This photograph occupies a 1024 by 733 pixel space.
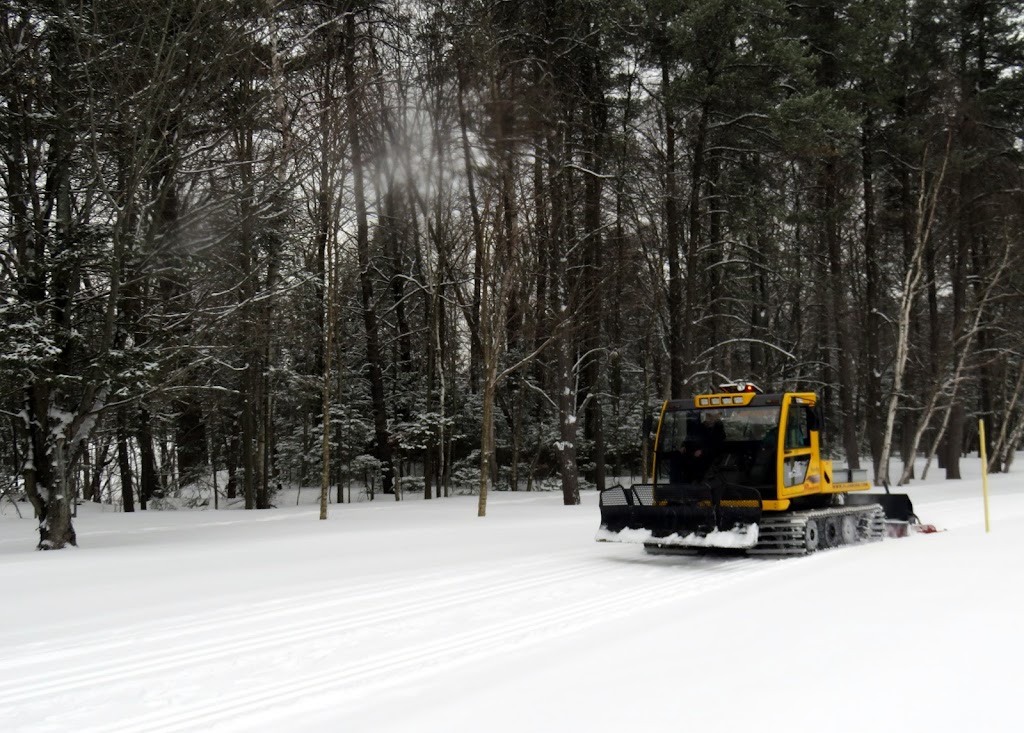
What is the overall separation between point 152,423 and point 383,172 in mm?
9793

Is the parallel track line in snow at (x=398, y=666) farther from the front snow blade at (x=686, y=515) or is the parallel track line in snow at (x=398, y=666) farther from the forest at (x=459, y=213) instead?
the forest at (x=459, y=213)

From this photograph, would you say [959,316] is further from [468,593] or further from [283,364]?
[468,593]

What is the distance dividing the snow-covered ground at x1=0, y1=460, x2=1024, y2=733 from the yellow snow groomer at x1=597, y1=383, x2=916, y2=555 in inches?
18.9

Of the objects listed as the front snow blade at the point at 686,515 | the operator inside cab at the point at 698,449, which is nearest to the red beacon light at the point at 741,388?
the operator inside cab at the point at 698,449

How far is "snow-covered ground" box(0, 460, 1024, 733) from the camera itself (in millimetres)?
5289

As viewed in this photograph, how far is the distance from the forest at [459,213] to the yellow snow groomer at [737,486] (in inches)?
253

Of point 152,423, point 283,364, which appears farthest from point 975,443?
point 152,423

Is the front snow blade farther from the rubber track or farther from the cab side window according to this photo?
the cab side window

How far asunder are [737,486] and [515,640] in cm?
553

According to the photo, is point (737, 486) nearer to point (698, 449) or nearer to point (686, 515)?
point (686, 515)

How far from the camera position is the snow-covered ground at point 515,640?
5289 mm

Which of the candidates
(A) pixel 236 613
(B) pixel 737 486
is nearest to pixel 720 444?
(B) pixel 737 486

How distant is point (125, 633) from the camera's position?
7695 millimetres

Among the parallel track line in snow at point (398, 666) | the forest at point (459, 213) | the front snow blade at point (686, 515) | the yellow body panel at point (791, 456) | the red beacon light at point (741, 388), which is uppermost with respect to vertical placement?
the forest at point (459, 213)
